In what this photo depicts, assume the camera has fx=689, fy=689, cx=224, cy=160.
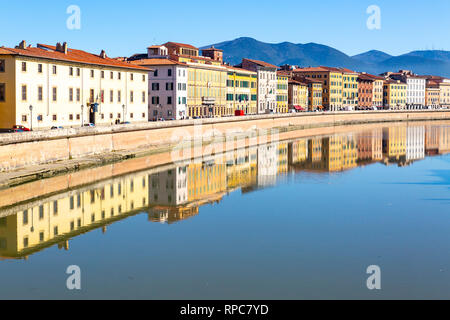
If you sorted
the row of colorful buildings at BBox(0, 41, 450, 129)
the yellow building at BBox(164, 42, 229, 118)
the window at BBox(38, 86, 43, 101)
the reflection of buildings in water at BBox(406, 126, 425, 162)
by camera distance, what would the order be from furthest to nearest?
the yellow building at BBox(164, 42, 229, 118) → the reflection of buildings in water at BBox(406, 126, 425, 162) → the window at BBox(38, 86, 43, 101) → the row of colorful buildings at BBox(0, 41, 450, 129)

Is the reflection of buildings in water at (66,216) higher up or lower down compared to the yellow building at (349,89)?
lower down

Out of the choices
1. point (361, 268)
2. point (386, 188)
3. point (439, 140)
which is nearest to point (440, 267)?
point (361, 268)

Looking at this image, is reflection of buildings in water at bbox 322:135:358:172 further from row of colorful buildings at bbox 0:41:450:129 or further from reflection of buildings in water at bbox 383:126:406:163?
row of colorful buildings at bbox 0:41:450:129

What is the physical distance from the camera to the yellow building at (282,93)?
137637mm

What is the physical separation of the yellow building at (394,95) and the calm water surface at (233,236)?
141880mm

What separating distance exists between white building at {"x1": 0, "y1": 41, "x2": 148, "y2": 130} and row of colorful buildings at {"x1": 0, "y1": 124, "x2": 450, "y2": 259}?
11915 mm

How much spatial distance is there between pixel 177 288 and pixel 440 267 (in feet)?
30.6

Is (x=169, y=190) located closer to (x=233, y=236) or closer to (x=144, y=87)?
(x=233, y=236)

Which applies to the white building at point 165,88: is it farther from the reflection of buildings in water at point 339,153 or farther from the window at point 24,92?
the window at point 24,92

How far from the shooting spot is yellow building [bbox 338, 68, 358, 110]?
170000 mm

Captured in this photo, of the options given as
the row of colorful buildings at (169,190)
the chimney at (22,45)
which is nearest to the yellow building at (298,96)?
the row of colorful buildings at (169,190)

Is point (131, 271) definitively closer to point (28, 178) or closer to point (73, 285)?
point (73, 285)

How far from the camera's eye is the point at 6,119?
53.5 meters

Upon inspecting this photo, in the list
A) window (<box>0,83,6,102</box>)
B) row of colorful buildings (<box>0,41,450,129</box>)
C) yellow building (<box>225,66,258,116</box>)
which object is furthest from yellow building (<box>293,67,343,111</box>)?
window (<box>0,83,6,102</box>)
